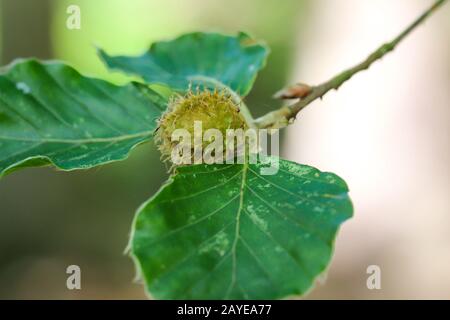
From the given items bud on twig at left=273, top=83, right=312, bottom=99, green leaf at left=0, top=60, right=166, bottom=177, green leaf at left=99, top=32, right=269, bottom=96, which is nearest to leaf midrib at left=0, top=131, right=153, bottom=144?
green leaf at left=0, top=60, right=166, bottom=177

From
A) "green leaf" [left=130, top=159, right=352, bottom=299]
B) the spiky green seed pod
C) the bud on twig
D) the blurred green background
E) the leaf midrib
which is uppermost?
the bud on twig

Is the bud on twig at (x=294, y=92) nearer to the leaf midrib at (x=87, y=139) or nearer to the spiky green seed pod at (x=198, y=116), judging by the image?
the spiky green seed pod at (x=198, y=116)

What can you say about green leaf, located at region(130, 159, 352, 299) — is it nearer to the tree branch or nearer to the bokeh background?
the tree branch

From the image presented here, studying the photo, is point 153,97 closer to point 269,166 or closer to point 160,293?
point 269,166

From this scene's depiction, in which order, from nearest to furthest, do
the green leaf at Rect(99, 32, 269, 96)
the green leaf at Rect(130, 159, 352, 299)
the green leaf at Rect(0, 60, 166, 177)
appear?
the green leaf at Rect(130, 159, 352, 299) < the green leaf at Rect(0, 60, 166, 177) < the green leaf at Rect(99, 32, 269, 96)

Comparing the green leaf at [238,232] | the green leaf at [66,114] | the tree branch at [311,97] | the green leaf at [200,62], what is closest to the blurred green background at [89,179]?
the green leaf at [200,62]

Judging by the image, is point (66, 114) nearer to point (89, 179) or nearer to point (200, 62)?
point (200, 62)

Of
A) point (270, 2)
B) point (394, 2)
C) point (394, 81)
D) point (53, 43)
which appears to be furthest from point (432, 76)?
point (53, 43)
